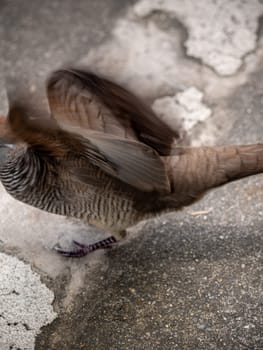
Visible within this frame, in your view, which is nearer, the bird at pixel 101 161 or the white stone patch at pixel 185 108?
the bird at pixel 101 161

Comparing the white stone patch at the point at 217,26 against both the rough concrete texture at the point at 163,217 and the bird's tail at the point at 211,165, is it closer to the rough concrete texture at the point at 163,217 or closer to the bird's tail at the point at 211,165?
the rough concrete texture at the point at 163,217

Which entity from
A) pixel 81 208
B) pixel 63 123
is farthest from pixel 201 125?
pixel 63 123

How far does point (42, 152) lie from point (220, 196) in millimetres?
1224

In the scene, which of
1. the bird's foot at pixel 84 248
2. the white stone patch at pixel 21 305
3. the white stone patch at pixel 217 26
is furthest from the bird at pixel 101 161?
the white stone patch at pixel 217 26

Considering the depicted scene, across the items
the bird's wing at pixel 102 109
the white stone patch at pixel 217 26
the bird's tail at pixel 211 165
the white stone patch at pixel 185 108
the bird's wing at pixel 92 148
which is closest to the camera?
the bird's wing at pixel 92 148

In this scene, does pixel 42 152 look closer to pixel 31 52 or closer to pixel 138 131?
pixel 138 131

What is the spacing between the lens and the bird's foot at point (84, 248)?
3742 mm

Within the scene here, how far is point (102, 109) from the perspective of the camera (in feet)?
10.4

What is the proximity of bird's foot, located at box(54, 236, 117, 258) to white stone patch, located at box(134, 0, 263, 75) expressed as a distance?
4.80 ft

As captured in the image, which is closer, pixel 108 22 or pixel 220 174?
pixel 220 174

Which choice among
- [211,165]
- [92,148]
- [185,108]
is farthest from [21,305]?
[185,108]

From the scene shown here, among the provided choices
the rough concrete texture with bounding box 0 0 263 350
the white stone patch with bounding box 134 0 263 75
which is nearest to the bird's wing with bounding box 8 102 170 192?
the rough concrete texture with bounding box 0 0 263 350

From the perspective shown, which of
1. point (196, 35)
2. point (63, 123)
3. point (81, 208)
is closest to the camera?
point (63, 123)

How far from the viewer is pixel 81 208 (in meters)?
3.35
